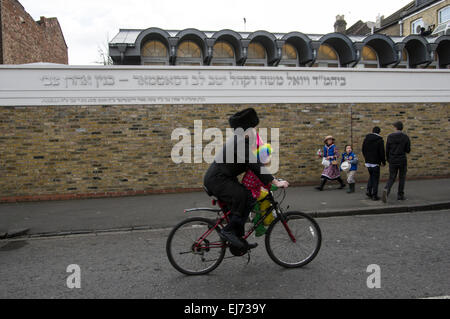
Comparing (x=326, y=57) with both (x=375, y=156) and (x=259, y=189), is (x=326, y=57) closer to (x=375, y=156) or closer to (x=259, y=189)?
(x=375, y=156)

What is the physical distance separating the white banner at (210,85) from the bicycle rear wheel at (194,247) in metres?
6.19

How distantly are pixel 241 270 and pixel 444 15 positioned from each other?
26528 mm

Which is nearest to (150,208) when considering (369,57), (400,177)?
(400,177)

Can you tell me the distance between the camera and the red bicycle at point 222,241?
3.82 m

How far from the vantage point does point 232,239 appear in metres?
3.71

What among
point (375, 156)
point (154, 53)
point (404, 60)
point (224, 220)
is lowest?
point (224, 220)

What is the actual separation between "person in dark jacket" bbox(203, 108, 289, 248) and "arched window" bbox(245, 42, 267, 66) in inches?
458

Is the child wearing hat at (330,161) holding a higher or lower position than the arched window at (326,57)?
lower

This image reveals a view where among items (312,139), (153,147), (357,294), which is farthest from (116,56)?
(357,294)

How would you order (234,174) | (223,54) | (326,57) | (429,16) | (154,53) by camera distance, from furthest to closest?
(429,16) < (326,57) < (223,54) < (154,53) < (234,174)

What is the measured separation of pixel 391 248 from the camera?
181 inches

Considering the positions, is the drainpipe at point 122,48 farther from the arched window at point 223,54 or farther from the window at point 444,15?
the window at point 444,15

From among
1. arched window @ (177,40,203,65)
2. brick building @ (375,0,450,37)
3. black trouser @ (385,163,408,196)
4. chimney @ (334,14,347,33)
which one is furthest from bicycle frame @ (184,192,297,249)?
chimney @ (334,14,347,33)

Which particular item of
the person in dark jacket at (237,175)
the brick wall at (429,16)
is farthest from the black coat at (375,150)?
the brick wall at (429,16)
